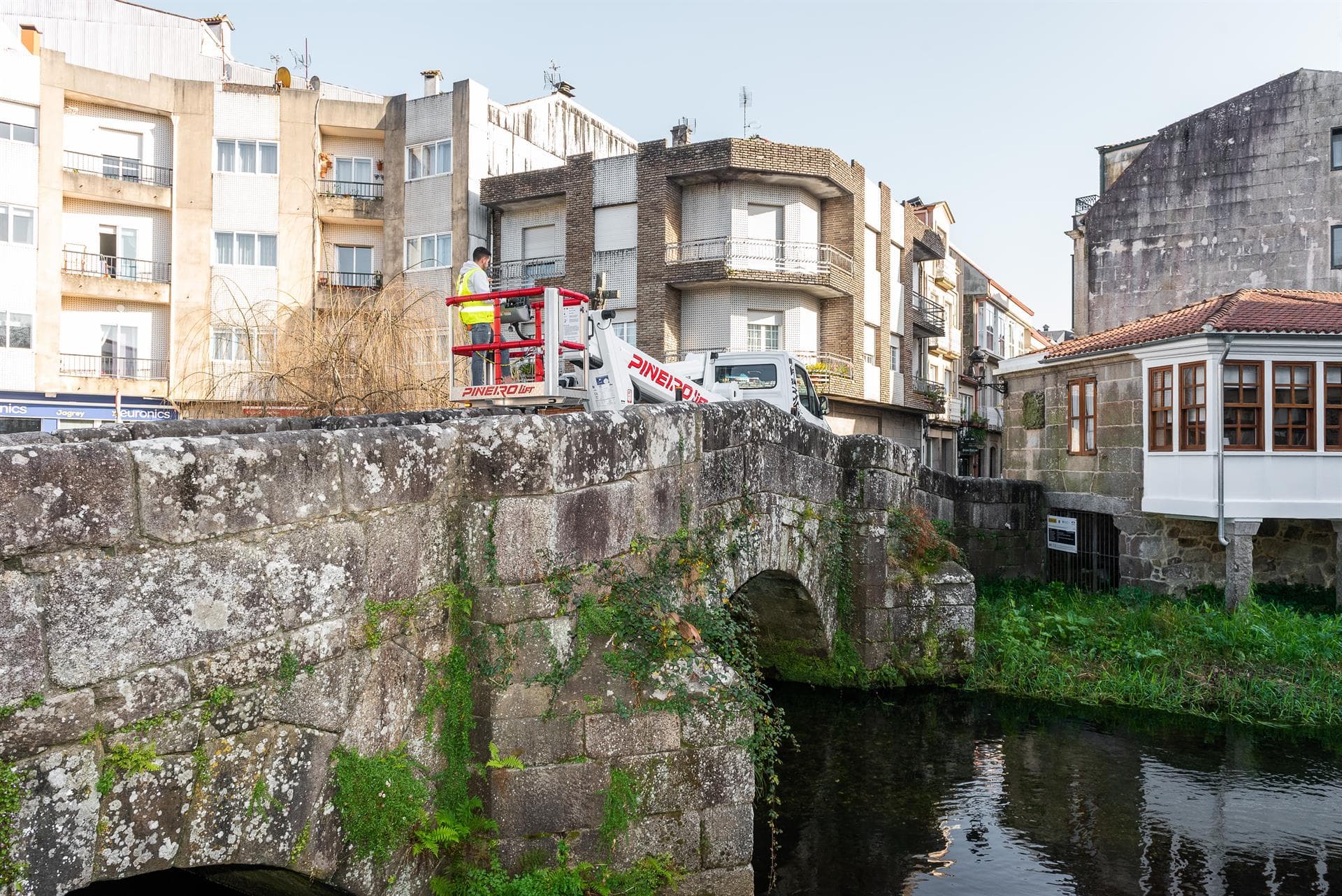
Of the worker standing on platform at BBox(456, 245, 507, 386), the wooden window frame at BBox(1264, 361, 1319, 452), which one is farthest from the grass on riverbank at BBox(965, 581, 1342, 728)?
the worker standing on platform at BBox(456, 245, 507, 386)

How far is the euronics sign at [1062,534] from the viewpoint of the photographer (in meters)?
18.0

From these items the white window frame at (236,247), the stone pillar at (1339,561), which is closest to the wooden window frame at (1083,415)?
the stone pillar at (1339,561)

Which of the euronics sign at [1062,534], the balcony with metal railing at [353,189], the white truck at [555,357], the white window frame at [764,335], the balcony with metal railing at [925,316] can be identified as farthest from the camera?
the balcony with metal railing at [925,316]

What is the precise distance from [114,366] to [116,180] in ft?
17.4

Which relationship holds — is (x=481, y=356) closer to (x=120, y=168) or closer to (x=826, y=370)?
(x=826, y=370)

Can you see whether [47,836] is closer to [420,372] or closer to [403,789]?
[403,789]

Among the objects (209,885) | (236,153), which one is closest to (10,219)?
(236,153)

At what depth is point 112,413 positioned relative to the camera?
25734 millimetres

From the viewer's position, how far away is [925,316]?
35.4 meters

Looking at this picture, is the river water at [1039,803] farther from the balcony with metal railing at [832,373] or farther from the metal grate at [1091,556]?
the balcony with metal railing at [832,373]

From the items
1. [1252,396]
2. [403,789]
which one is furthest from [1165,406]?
[403,789]

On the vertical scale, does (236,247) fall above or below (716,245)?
above

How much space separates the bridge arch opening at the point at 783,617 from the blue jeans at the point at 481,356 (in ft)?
12.4

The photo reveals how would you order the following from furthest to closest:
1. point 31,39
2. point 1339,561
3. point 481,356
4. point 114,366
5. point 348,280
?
point 348,280 < point 114,366 < point 31,39 < point 1339,561 < point 481,356
